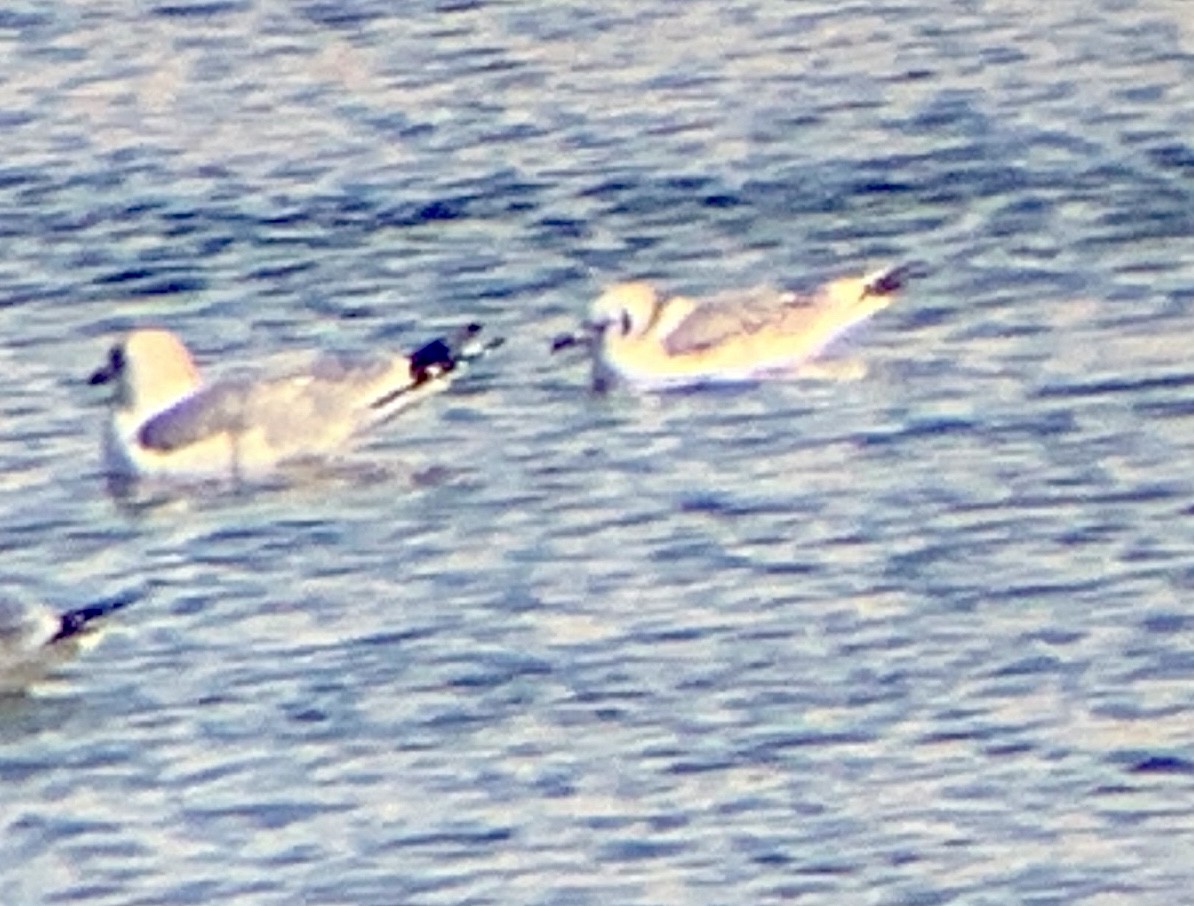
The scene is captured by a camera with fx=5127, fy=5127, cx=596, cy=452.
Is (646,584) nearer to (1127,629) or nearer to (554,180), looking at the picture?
(1127,629)

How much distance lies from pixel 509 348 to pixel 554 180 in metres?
2.01

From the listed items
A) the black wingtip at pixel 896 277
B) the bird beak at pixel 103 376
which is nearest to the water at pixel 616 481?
the black wingtip at pixel 896 277

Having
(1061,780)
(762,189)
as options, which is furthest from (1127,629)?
(762,189)

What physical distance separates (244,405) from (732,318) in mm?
1893

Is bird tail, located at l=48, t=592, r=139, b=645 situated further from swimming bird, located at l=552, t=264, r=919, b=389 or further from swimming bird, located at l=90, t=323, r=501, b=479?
swimming bird, located at l=552, t=264, r=919, b=389

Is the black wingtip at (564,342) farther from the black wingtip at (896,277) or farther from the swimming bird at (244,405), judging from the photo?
the black wingtip at (896,277)

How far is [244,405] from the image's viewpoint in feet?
60.2

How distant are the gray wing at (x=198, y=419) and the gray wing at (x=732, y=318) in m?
1.66

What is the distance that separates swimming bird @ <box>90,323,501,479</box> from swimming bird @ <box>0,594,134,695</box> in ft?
8.30

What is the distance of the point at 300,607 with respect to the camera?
15.9m

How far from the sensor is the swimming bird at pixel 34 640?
15453mm

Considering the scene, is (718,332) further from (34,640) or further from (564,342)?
(34,640)

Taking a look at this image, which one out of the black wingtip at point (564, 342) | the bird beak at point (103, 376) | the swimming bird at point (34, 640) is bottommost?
the swimming bird at point (34, 640)

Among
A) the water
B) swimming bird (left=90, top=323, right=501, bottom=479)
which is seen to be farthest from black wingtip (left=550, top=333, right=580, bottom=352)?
swimming bird (left=90, top=323, right=501, bottom=479)
